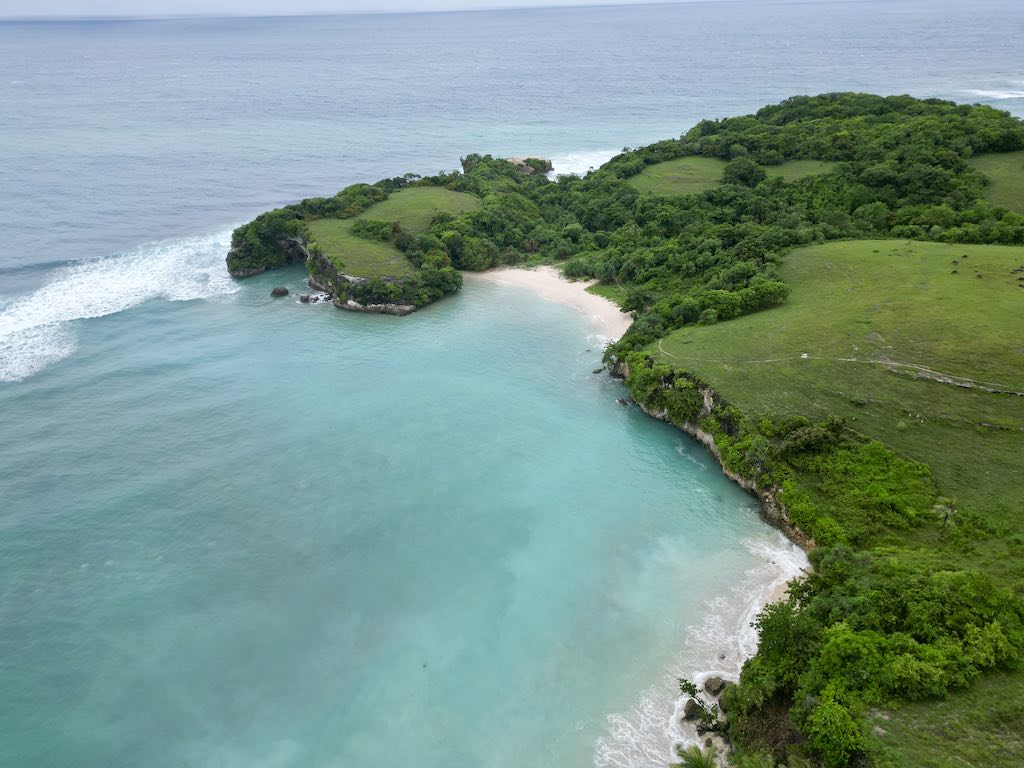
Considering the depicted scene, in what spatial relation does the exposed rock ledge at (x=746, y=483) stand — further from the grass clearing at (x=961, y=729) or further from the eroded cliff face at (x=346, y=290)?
the eroded cliff face at (x=346, y=290)

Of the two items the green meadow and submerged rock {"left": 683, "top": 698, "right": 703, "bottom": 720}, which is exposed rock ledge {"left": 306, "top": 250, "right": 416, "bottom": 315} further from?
submerged rock {"left": 683, "top": 698, "right": 703, "bottom": 720}

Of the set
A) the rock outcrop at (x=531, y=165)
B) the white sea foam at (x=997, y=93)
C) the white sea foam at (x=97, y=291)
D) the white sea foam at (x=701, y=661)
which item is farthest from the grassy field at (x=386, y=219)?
the white sea foam at (x=997, y=93)

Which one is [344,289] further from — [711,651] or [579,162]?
[579,162]

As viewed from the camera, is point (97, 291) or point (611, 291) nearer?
point (611, 291)

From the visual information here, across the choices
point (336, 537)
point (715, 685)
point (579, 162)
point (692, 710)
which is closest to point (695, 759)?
point (692, 710)

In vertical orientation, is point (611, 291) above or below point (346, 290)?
below

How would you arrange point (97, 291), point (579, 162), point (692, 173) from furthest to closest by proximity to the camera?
point (579, 162) → point (692, 173) → point (97, 291)

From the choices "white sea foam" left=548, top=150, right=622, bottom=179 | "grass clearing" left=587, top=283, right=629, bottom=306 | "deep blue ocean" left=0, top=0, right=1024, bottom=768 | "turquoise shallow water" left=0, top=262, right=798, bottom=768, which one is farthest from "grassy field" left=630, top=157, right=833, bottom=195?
"turquoise shallow water" left=0, top=262, right=798, bottom=768

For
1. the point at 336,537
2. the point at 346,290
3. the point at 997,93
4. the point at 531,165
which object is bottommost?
the point at 336,537

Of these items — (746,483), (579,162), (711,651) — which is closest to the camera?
(711,651)
